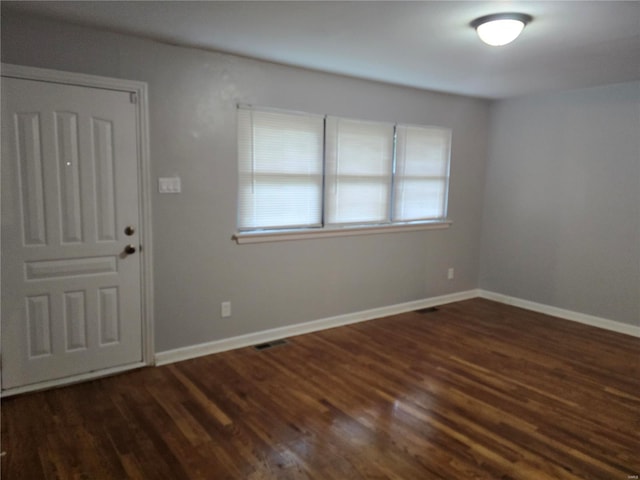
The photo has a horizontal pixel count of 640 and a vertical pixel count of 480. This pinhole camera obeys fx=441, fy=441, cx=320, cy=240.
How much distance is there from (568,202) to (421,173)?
5.08 ft

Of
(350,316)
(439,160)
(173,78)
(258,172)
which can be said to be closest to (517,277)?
(439,160)

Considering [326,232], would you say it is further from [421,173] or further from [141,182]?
[141,182]

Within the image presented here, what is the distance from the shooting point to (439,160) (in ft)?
16.3

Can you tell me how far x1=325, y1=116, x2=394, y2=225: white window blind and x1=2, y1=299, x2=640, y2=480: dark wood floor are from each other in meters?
1.27

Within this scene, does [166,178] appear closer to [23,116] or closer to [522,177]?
[23,116]

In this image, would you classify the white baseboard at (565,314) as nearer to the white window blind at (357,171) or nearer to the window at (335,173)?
the window at (335,173)

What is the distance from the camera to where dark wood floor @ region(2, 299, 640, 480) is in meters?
2.21

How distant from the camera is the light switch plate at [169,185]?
324cm

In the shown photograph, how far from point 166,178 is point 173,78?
727 millimetres

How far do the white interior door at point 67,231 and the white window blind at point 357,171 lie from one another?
175 centimetres

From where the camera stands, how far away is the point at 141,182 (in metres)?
3.15

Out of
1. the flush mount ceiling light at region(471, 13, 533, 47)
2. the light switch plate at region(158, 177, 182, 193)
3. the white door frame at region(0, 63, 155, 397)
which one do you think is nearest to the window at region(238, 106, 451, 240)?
the light switch plate at region(158, 177, 182, 193)

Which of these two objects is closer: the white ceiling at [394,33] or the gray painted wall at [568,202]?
the white ceiling at [394,33]

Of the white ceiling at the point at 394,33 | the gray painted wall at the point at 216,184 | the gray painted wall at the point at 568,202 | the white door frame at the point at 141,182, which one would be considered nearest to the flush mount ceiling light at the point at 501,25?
the white ceiling at the point at 394,33
